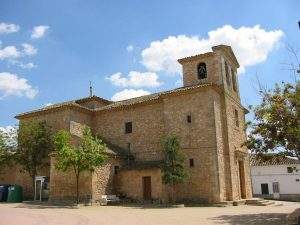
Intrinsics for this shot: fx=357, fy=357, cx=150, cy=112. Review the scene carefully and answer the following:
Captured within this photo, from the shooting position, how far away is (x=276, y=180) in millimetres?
38344

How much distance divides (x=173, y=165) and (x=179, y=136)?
2.95 metres

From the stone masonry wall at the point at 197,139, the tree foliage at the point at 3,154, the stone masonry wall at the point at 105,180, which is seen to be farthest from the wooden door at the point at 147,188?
the tree foliage at the point at 3,154

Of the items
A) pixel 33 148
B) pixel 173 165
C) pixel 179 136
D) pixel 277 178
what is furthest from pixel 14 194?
pixel 277 178

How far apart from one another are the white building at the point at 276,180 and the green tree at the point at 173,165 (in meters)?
18.1

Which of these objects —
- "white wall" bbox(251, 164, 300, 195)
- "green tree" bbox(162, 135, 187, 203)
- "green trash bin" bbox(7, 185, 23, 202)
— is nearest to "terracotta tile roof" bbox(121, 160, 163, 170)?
"green tree" bbox(162, 135, 187, 203)

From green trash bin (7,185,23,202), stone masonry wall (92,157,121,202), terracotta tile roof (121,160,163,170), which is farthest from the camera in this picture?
green trash bin (7,185,23,202)

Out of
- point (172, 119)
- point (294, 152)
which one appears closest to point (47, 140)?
point (172, 119)

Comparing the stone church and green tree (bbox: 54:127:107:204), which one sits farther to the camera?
the stone church

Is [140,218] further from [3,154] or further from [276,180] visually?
[276,180]

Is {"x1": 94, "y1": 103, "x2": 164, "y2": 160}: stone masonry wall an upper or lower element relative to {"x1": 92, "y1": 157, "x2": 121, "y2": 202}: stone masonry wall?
upper

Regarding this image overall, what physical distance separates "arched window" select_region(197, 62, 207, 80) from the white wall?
16972 mm

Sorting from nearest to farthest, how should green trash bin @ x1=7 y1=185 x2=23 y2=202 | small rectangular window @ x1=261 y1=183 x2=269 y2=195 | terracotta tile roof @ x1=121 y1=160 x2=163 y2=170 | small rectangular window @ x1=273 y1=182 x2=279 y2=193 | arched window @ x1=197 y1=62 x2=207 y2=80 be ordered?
terracotta tile roof @ x1=121 y1=160 x2=163 y2=170, green trash bin @ x1=7 y1=185 x2=23 y2=202, arched window @ x1=197 y1=62 x2=207 y2=80, small rectangular window @ x1=273 y1=182 x2=279 y2=193, small rectangular window @ x1=261 y1=183 x2=269 y2=195

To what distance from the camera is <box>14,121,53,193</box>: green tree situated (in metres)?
26.7

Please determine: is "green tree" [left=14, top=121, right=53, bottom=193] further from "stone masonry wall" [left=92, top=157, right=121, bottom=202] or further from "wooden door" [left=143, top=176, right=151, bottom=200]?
"wooden door" [left=143, top=176, right=151, bottom=200]
